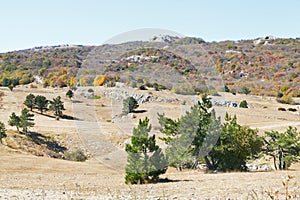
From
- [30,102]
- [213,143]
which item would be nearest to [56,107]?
[30,102]

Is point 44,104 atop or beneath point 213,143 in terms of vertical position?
atop

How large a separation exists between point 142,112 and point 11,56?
99.9 meters

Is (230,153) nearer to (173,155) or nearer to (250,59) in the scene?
(173,155)

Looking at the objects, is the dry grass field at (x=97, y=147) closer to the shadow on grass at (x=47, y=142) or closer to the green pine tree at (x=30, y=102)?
the shadow on grass at (x=47, y=142)

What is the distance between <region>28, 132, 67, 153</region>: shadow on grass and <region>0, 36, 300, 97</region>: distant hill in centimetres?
712

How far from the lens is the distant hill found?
95.7 ft

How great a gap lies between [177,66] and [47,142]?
17.9 m

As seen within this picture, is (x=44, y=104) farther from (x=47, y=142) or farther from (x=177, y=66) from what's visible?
(x=177, y=66)

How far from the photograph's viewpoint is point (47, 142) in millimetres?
40531

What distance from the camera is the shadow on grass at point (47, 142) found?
39.6 meters

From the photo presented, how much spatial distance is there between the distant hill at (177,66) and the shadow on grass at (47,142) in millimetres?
7119

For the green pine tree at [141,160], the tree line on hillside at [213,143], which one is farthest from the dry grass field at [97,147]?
the tree line on hillside at [213,143]

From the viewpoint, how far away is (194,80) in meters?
31.5

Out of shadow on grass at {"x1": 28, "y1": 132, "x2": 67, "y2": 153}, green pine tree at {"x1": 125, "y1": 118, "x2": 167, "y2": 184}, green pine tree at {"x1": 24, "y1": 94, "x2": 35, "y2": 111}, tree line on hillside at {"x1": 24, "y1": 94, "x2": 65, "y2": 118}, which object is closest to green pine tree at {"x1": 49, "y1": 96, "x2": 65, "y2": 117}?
tree line on hillside at {"x1": 24, "y1": 94, "x2": 65, "y2": 118}
